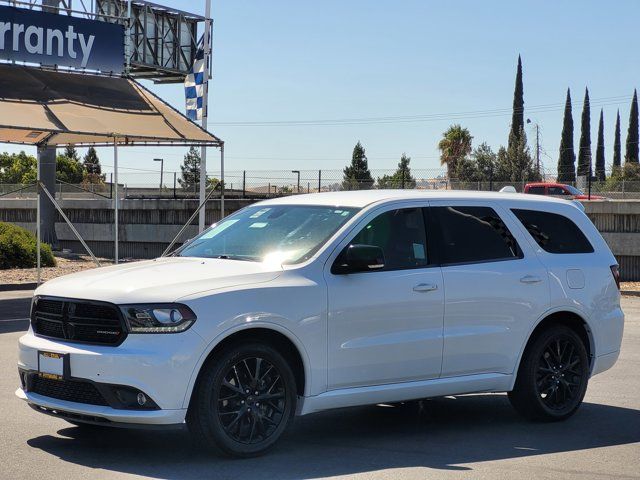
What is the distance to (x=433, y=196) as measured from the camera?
804 cm

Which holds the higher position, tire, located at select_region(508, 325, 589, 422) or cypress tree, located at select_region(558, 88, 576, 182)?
cypress tree, located at select_region(558, 88, 576, 182)

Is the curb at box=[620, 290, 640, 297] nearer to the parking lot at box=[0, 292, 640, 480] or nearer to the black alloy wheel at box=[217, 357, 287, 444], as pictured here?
the parking lot at box=[0, 292, 640, 480]

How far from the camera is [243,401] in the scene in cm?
664

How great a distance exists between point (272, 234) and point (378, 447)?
172 centimetres

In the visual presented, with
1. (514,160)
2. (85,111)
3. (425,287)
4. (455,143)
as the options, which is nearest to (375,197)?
(425,287)

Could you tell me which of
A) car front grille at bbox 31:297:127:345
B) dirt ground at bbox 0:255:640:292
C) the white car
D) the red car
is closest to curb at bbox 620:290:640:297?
dirt ground at bbox 0:255:640:292

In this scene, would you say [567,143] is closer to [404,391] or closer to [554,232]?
[554,232]

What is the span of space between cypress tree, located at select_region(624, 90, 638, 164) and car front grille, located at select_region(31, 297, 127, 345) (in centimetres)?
10037

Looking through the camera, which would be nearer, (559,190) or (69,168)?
(559,190)

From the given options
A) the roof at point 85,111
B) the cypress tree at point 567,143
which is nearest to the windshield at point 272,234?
the roof at point 85,111

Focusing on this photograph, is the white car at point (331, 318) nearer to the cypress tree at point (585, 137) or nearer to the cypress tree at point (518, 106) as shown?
the cypress tree at point (518, 106)

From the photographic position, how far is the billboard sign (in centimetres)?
2133

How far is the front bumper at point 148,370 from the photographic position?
6.26m

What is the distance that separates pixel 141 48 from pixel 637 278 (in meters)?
18.7
